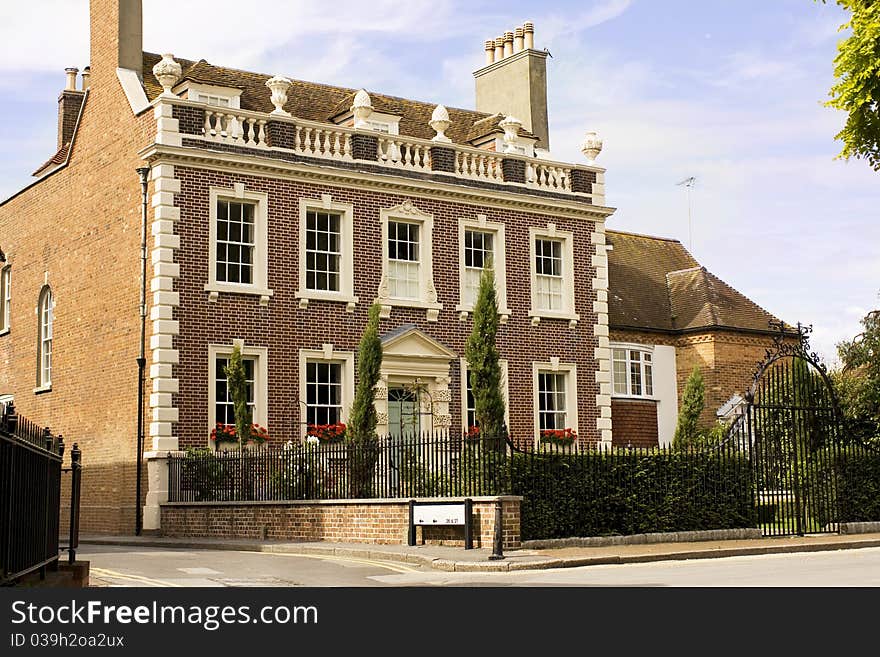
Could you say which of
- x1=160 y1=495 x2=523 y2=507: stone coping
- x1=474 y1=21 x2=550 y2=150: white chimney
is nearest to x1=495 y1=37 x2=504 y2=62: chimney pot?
x1=474 y1=21 x2=550 y2=150: white chimney

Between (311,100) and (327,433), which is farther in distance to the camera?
(311,100)

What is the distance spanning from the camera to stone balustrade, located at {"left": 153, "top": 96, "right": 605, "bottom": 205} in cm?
2802

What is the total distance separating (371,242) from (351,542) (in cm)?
1044

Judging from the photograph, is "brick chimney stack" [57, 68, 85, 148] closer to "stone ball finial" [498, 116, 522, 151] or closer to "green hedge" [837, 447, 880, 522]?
"stone ball finial" [498, 116, 522, 151]

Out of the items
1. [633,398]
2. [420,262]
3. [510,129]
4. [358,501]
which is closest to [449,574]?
[358,501]

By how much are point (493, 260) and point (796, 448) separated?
35.1ft

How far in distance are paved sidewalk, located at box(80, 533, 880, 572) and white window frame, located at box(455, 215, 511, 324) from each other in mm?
10361

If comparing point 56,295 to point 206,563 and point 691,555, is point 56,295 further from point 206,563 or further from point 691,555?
point 691,555

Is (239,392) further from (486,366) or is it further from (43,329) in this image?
(43,329)

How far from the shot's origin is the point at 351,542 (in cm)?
2125

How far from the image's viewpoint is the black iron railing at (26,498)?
9.53 meters

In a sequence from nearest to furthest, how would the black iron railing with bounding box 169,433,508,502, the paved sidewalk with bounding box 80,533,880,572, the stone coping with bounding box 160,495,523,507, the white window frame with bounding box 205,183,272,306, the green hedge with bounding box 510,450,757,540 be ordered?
the paved sidewalk with bounding box 80,533,880,572, the stone coping with bounding box 160,495,523,507, the green hedge with bounding box 510,450,757,540, the black iron railing with bounding box 169,433,508,502, the white window frame with bounding box 205,183,272,306

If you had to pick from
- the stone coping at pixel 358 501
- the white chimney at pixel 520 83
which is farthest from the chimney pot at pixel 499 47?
the stone coping at pixel 358 501

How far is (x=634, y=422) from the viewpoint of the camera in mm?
36750
